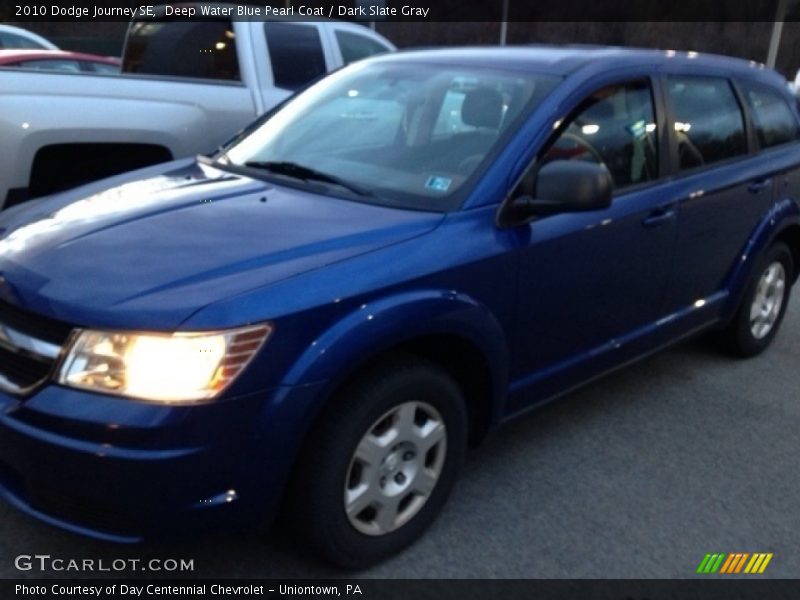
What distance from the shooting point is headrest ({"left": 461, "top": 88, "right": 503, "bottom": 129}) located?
364 cm

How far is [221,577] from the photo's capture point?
3.05 meters

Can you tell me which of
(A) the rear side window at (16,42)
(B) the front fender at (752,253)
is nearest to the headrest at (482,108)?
(B) the front fender at (752,253)

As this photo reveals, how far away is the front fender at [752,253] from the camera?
486 centimetres

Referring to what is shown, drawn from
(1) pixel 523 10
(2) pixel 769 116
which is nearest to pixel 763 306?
(2) pixel 769 116

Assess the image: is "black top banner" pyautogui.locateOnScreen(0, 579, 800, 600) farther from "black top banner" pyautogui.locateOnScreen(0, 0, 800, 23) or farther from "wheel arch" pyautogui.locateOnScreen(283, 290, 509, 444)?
"black top banner" pyautogui.locateOnScreen(0, 0, 800, 23)

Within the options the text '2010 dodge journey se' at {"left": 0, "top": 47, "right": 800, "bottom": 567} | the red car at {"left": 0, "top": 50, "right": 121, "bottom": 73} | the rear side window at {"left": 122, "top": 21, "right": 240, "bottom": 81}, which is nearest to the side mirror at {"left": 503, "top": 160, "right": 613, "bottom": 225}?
the text '2010 dodge journey se' at {"left": 0, "top": 47, "right": 800, "bottom": 567}

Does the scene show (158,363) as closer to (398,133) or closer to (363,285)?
(363,285)

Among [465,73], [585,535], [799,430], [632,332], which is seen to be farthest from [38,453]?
[799,430]

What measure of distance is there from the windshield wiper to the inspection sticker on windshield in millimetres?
216

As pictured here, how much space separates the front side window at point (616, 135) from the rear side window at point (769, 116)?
1139 millimetres

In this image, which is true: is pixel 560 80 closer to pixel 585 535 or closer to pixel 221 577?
pixel 585 535

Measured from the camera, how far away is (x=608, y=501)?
12.1ft

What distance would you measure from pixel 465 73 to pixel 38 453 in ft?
7.62

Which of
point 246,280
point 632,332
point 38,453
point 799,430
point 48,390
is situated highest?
point 246,280
